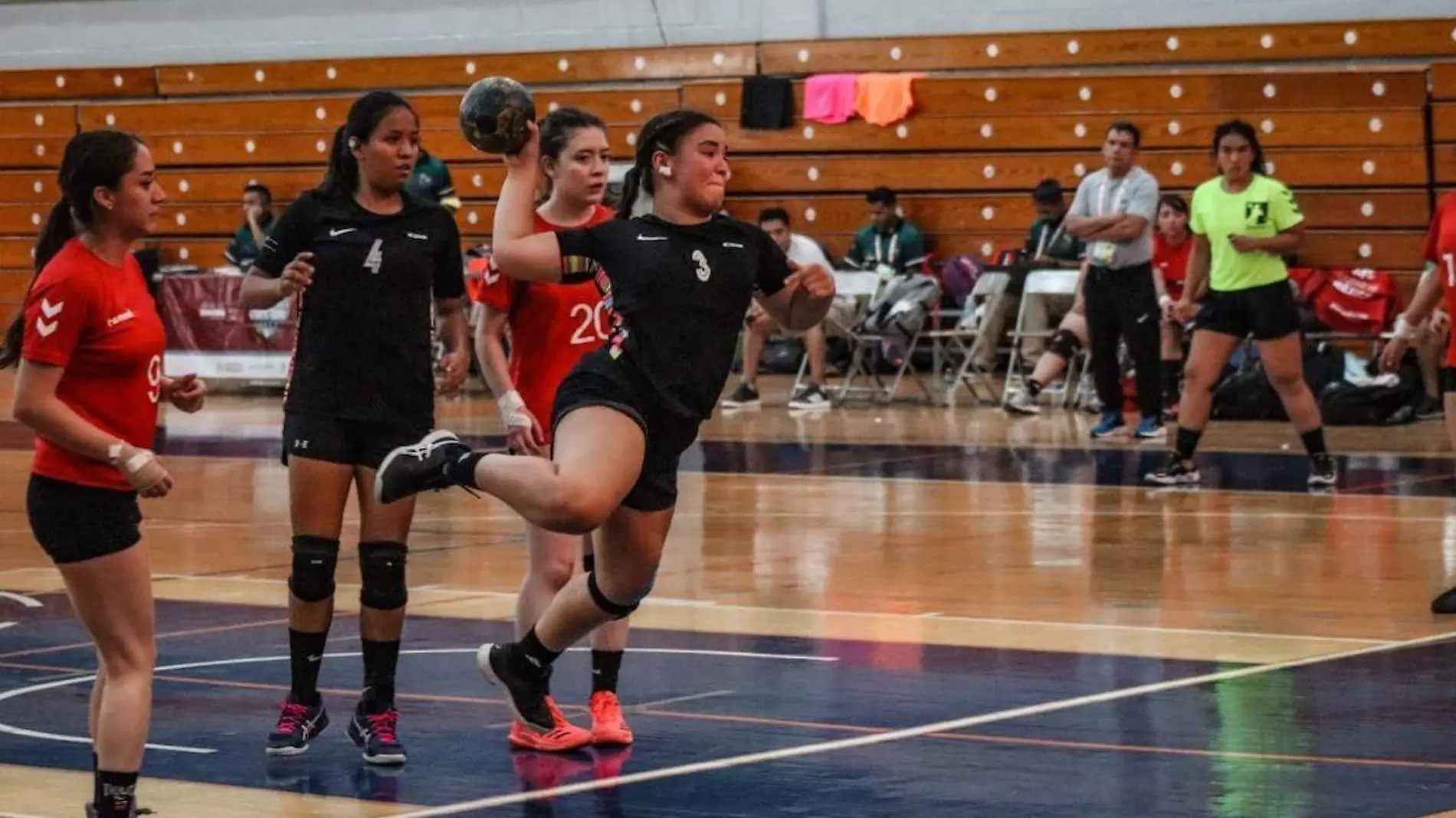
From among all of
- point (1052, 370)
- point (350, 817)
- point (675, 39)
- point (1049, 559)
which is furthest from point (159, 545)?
point (675, 39)

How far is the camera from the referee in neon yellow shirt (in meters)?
13.8

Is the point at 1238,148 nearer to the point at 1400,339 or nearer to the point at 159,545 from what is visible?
the point at 1400,339

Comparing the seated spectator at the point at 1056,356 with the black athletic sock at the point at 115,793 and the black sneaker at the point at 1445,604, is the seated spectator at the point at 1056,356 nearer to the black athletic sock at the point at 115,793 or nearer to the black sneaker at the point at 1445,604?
the black sneaker at the point at 1445,604

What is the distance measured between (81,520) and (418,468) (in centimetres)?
122

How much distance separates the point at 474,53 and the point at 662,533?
65.0 feet

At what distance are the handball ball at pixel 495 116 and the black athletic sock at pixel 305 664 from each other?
1566 mm

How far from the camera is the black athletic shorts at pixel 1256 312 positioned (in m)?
13.8

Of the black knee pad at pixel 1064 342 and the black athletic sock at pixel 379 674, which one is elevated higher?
the black knee pad at pixel 1064 342

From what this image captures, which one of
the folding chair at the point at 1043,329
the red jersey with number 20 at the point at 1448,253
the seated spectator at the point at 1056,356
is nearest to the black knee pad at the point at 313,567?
the red jersey with number 20 at the point at 1448,253

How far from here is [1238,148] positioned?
45.3 feet

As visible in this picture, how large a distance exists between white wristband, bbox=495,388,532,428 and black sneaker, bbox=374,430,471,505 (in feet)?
1.46

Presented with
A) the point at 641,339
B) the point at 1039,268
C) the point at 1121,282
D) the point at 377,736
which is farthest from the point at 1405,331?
the point at 1039,268

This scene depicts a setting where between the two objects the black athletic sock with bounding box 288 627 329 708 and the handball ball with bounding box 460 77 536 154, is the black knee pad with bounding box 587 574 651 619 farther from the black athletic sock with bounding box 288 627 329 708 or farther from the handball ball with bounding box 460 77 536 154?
the handball ball with bounding box 460 77 536 154

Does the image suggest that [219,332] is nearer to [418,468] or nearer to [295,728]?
[295,728]
